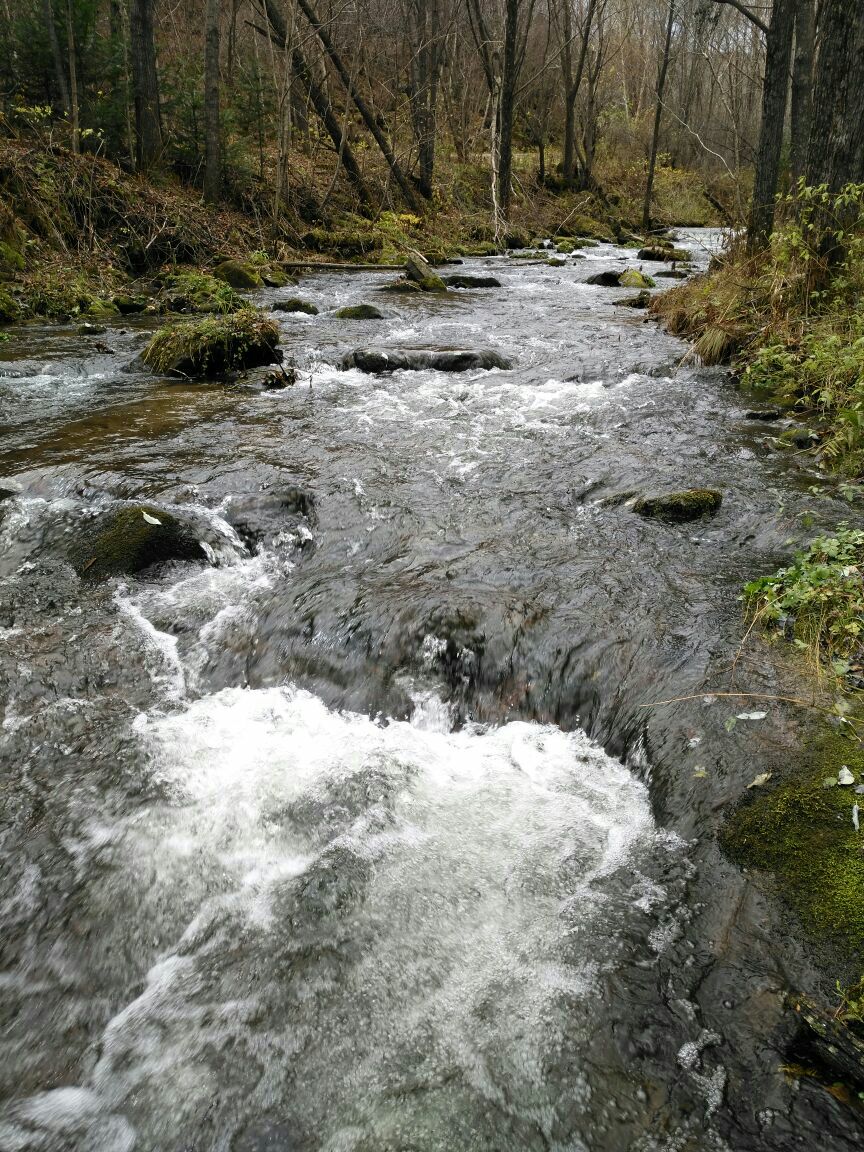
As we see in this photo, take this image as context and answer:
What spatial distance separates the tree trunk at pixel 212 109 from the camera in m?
15.9

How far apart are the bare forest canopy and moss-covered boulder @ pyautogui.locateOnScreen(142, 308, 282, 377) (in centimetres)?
517

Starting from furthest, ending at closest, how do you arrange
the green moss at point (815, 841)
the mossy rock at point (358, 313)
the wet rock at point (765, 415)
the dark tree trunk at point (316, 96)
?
the dark tree trunk at point (316, 96)
the mossy rock at point (358, 313)
the wet rock at point (765, 415)
the green moss at point (815, 841)

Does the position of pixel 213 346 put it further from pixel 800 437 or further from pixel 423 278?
pixel 423 278

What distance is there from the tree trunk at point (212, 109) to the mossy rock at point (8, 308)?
7.32m

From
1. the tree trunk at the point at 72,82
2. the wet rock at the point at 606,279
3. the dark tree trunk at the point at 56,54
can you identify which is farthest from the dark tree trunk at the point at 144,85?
the wet rock at the point at 606,279

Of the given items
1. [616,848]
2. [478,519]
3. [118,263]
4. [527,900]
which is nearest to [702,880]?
[616,848]

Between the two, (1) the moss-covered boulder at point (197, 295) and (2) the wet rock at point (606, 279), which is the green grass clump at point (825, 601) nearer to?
(1) the moss-covered boulder at point (197, 295)

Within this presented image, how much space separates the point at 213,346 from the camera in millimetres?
→ 9320

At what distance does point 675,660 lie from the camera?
3.84m

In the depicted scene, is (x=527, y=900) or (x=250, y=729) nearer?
(x=527, y=900)

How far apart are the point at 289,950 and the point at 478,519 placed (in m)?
Answer: 3.61

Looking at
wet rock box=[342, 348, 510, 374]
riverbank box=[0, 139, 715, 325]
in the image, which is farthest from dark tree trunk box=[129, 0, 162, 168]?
wet rock box=[342, 348, 510, 374]

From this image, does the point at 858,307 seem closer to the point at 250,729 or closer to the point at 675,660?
the point at 675,660

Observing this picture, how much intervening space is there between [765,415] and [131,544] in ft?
19.9
